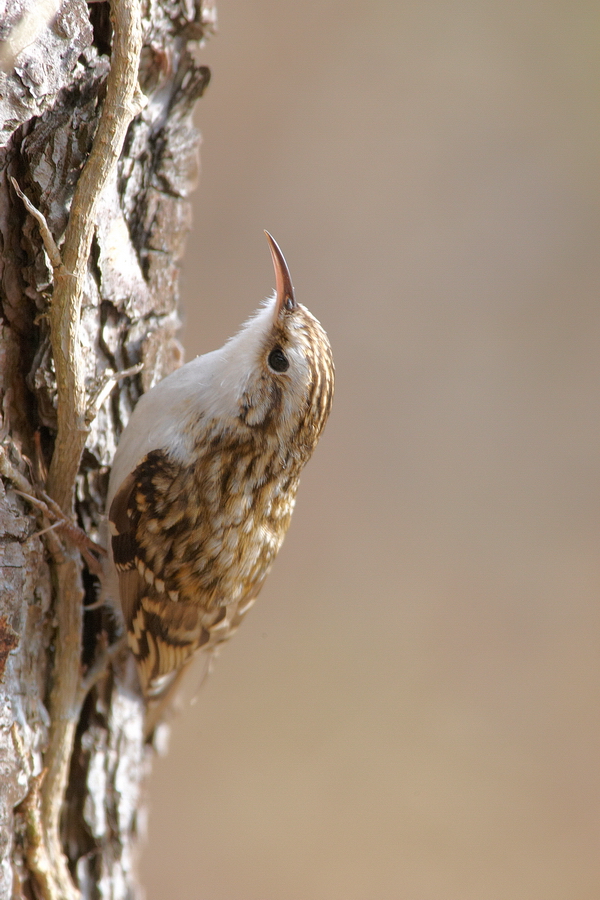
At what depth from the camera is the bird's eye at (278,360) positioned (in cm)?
185

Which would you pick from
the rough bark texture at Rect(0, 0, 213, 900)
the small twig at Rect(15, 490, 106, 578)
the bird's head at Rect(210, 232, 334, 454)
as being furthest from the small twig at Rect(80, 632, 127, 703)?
the bird's head at Rect(210, 232, 334, 454)

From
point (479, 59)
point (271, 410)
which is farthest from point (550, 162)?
point (271, 410)

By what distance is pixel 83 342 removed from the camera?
181 cm

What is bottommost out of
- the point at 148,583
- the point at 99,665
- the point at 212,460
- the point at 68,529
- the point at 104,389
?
the point at 99,665

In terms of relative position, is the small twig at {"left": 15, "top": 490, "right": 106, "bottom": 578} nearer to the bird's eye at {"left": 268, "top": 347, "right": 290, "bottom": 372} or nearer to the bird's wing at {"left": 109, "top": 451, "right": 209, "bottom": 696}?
the bird's wing at {"left": 109, "top": 451, "right": 209, "bottom": 696}

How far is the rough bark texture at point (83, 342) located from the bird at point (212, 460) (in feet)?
0.51

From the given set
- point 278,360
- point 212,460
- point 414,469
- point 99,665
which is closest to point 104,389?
point 212,460

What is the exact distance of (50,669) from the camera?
185cm

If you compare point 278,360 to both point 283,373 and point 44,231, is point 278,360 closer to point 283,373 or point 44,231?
point 283,373

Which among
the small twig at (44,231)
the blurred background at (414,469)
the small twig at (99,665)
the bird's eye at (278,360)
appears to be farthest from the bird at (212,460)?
the blurred background at (414,469)

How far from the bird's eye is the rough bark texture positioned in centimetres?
39

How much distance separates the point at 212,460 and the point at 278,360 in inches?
11.7

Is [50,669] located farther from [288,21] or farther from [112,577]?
[288,21]

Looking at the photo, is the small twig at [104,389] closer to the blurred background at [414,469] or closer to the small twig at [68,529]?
the small twig at [68,529]
